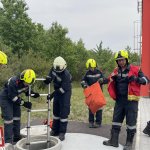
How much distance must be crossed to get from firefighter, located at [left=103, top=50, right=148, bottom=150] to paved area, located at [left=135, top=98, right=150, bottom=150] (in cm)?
45

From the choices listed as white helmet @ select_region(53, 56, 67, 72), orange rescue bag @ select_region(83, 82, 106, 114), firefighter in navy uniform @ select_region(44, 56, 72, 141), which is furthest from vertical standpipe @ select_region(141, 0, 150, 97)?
white helmet @ select_region(53, 56, 67, 72)

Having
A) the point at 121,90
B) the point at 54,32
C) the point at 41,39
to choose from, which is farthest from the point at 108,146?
the point at 41,39

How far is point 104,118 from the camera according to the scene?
10508 millimetres

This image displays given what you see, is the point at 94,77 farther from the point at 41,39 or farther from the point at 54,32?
the point at 41,39

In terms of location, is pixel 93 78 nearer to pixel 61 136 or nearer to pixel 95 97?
pixel 95 97

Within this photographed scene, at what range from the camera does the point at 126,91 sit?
6.78 metres

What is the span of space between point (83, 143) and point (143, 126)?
2543mm

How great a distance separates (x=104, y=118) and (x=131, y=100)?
3.94 m

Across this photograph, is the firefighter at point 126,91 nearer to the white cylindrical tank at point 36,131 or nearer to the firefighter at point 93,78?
the white cylindrical tank at point 36,131

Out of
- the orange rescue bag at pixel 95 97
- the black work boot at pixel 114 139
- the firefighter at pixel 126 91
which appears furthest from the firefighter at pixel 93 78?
the black work boot at pixel 114 139

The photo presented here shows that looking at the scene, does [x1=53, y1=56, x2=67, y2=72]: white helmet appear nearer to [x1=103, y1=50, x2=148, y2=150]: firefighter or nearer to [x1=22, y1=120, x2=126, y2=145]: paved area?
[x1=103, y1=50, x2=148, y2=150]: firefighter

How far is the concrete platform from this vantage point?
6922 millimetres

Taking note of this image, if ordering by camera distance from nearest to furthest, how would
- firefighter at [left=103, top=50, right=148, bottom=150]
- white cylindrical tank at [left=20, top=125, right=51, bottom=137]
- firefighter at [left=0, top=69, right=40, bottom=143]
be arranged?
firefighter at [left=0, top=69, right=40, bottom=143]
firefighter at [left=103, top=50, right=148, bottom=150]
white cylindrical tank at [left=20, top=125, right=51, bottom=137]

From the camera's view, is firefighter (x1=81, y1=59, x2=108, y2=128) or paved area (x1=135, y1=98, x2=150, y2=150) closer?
paved area (x1=135, y1=98, x2=150, y2=150)
